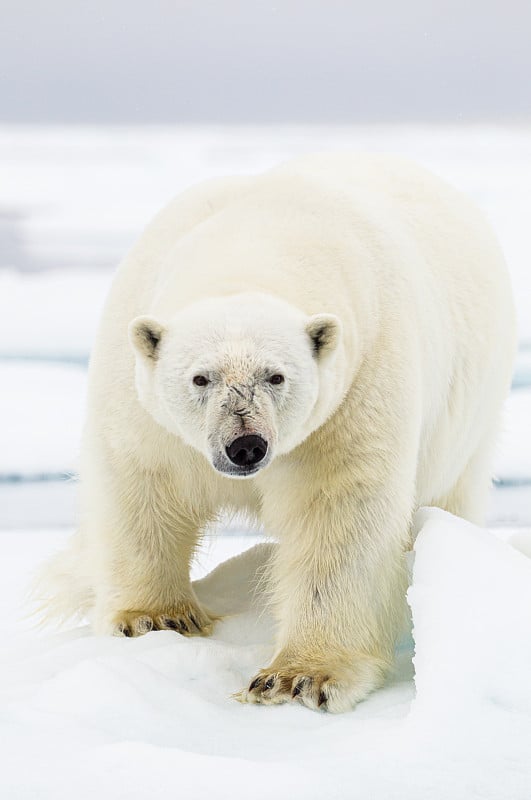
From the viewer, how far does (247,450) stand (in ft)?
11.2

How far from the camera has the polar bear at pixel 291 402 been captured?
3.65 meters

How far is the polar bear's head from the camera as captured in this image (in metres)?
3.46

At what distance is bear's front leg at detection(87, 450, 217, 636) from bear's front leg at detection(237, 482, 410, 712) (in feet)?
1.97

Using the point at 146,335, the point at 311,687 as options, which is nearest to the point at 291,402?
the point at 146,335

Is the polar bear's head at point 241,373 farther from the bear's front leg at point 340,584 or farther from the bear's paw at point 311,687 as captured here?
the bear's paw at point 311,687

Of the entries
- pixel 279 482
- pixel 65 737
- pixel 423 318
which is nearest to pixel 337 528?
pixel 279 482

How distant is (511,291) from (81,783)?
141 inches

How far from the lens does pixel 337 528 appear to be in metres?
3.94

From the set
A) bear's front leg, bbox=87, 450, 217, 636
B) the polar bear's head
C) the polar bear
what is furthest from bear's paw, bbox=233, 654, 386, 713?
bear's front leg, bbox=87, 450, 217, 636

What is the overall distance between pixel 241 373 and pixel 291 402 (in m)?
0.20

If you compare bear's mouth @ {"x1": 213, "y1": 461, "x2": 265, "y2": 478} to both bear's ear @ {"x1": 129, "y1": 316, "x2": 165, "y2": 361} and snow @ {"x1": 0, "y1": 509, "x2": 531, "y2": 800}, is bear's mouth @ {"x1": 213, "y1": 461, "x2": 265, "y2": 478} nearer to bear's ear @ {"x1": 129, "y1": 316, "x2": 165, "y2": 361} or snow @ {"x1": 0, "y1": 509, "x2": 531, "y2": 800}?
bear's ear @ {"x1": 129, "y1": 316, "x2": 165, "y2": 361}

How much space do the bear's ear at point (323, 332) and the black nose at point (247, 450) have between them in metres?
0.41

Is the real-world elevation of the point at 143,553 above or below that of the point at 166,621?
above

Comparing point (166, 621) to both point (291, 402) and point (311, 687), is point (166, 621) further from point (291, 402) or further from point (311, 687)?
point (291, 402)
